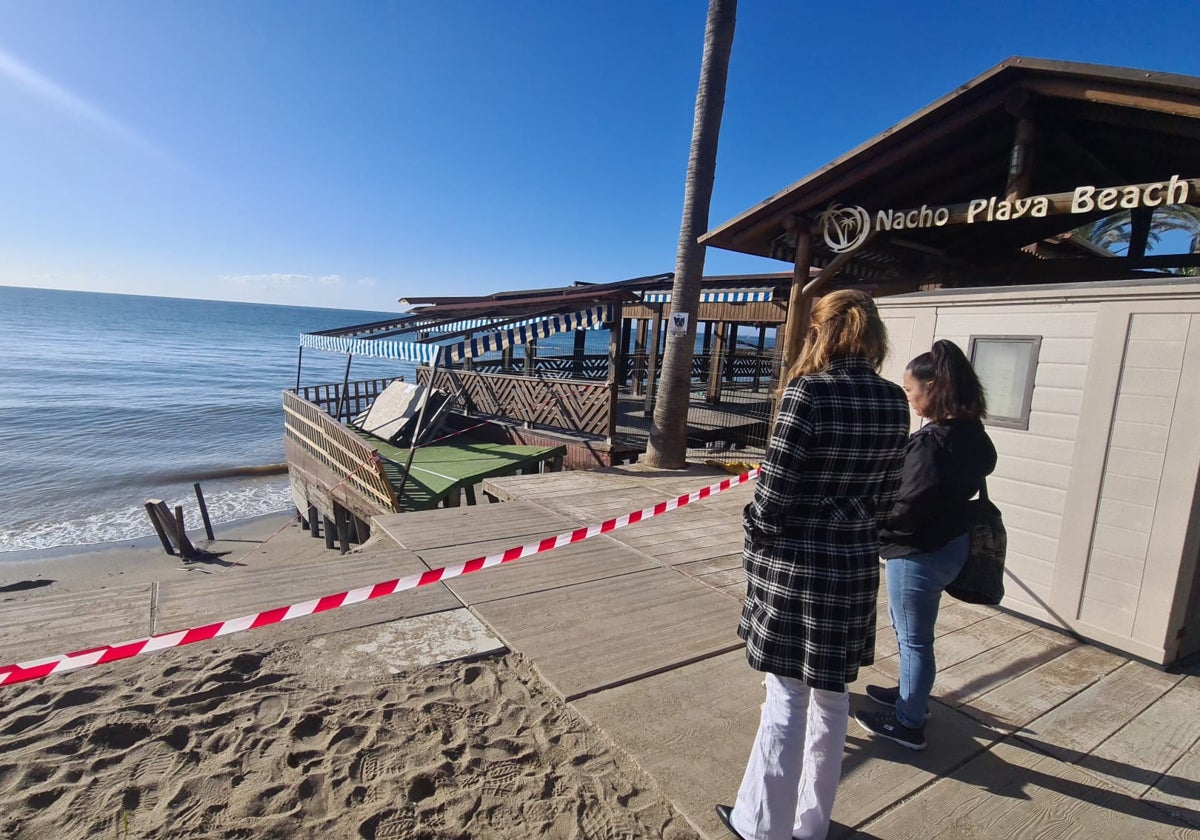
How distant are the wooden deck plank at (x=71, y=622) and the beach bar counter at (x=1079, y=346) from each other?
5355 millimetres

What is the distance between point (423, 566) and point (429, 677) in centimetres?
147

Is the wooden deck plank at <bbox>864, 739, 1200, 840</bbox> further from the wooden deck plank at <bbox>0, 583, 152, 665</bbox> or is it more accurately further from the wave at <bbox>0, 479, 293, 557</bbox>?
the wave at <bbox>0, 479, 293, 557</bbox>

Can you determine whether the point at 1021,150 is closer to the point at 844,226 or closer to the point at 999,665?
the point at 844,226

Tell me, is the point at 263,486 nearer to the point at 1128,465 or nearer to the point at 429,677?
the point at 429,677

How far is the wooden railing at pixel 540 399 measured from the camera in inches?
409

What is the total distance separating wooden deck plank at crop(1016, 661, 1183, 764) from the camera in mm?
2602

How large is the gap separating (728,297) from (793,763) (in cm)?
1288

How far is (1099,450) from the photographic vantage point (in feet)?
11.0

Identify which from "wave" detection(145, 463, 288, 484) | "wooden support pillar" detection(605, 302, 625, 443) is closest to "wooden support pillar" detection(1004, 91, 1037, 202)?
"wooden support pillar" detection(605, 302, 625, 443)

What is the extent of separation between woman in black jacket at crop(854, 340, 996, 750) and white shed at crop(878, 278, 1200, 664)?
161 centimetres

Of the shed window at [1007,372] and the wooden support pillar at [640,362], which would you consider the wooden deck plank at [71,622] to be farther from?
the wooden support pillar at [640,362]

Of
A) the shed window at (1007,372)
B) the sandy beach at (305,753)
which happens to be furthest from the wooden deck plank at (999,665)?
the sandy beach at (305,753)

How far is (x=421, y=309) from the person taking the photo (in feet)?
48.0

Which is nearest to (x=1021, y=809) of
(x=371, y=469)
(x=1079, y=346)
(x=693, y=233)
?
(x=1079, y=346)
